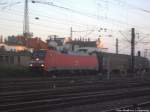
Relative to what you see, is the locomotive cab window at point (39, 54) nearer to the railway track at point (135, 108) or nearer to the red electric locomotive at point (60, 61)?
the red electric locomotive at point (60, 61)

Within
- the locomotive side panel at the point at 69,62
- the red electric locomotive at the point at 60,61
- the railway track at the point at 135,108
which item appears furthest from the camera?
the locomotive side panel at the point at 69,62

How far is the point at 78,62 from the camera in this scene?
156ft

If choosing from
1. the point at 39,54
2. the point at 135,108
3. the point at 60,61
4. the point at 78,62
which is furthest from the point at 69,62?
the point at 135,108

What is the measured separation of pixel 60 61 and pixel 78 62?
15.6 feet

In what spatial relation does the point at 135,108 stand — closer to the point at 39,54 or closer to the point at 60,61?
the point at 39,54

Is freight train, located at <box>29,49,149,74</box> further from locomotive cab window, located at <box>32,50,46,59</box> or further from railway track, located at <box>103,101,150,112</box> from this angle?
railway track, located at <box>103,101,150,112</box>

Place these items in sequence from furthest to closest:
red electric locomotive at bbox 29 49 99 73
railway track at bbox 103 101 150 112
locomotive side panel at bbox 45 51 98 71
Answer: locomotive side panel at bbox 45 51 98 71
red electric locomotive at bbox 29 49 99 73
railway track at bbox 103 101 150 112

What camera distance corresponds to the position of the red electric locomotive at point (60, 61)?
41281mm

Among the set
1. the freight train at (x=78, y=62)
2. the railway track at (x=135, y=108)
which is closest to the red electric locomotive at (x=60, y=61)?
the freight train at (x=78, y=62)

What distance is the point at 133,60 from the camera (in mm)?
58344

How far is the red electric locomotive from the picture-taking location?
41281mm

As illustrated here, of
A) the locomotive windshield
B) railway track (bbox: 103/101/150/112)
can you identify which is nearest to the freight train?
the locomotive windshield

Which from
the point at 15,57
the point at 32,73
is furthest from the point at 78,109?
the point at 15,57

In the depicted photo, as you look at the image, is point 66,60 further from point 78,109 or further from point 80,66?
point 78,109
